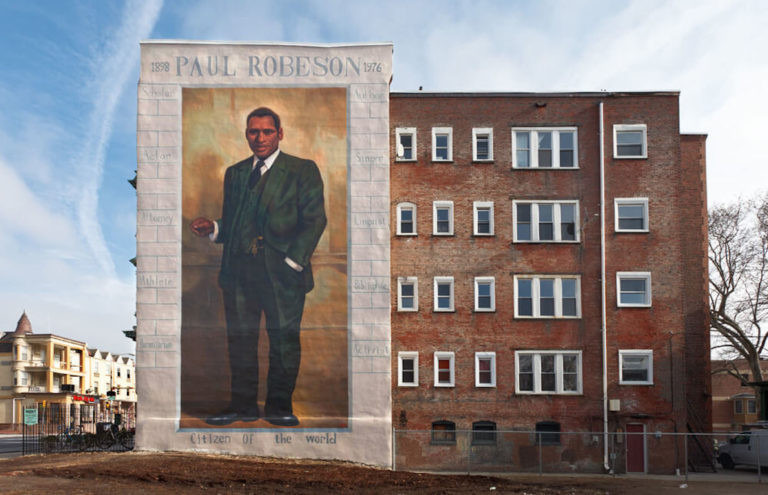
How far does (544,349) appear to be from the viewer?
35.9 metres

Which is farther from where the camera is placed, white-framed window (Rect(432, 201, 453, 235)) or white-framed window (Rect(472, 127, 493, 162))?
white-framed window (Rect(472, 127, 493, 162))

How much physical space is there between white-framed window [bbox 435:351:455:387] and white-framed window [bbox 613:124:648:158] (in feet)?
41.0

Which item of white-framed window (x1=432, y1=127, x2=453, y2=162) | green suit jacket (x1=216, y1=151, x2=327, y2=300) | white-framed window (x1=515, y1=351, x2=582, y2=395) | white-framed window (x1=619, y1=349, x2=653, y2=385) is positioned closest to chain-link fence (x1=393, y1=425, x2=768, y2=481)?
white-framed window (x1=515, y1=351, x2=582, y2=395)

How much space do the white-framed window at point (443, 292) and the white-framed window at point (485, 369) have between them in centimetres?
265

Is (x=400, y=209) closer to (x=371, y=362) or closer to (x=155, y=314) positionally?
(x=371, y=362)

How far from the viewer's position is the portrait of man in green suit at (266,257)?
114 ft

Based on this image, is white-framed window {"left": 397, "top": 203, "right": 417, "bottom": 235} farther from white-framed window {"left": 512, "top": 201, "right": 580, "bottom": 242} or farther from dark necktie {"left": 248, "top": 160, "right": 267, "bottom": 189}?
dark necktie {"left": 248, "top": 160, "right": 267, "bottom": 189}

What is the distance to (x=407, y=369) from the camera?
3597 cm

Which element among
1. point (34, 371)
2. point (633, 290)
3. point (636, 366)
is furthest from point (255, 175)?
point (34, 371)

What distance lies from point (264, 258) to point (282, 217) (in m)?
2.07

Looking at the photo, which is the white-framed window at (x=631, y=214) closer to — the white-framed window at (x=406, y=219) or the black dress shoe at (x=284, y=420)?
the white-framed window at (x=406, y=219)

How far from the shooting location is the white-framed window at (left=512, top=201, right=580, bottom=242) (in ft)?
120

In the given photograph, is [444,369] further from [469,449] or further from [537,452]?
[537,452]

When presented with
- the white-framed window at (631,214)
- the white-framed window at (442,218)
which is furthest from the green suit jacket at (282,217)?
the white-framed window at (631,214)
